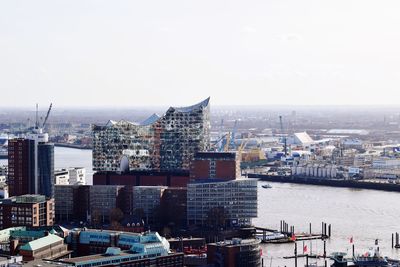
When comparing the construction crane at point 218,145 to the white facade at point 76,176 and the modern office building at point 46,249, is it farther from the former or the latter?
the modern office building at point 46,249

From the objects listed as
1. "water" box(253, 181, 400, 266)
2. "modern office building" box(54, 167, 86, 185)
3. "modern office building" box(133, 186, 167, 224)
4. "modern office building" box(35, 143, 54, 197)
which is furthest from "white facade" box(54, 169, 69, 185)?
"water" box(253, 181, 400, 266)

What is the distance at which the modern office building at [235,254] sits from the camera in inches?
1019

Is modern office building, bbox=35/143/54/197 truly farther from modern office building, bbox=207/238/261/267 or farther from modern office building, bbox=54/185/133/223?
modern office building, bbox=207/238/261/267


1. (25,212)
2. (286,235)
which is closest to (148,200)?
(25,212)

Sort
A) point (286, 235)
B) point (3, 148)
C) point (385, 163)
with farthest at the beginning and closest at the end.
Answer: point (3, 148)
point (385, 163)
point (286, 235)

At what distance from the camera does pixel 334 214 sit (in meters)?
37.7

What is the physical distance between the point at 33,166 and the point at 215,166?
6.17 meters

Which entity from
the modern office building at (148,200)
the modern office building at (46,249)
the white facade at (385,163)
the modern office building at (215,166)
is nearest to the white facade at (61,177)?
the modern office building at (148,200)

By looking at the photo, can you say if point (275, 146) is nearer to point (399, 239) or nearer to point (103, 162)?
point (103, 162)

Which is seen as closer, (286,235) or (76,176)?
(286,235)

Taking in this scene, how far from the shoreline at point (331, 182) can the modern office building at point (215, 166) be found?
1395cm

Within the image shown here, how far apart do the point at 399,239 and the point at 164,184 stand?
11631 millimetres

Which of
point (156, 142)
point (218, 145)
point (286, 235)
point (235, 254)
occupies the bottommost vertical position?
point (286, 235)

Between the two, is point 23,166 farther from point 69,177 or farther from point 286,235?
point 286,235
